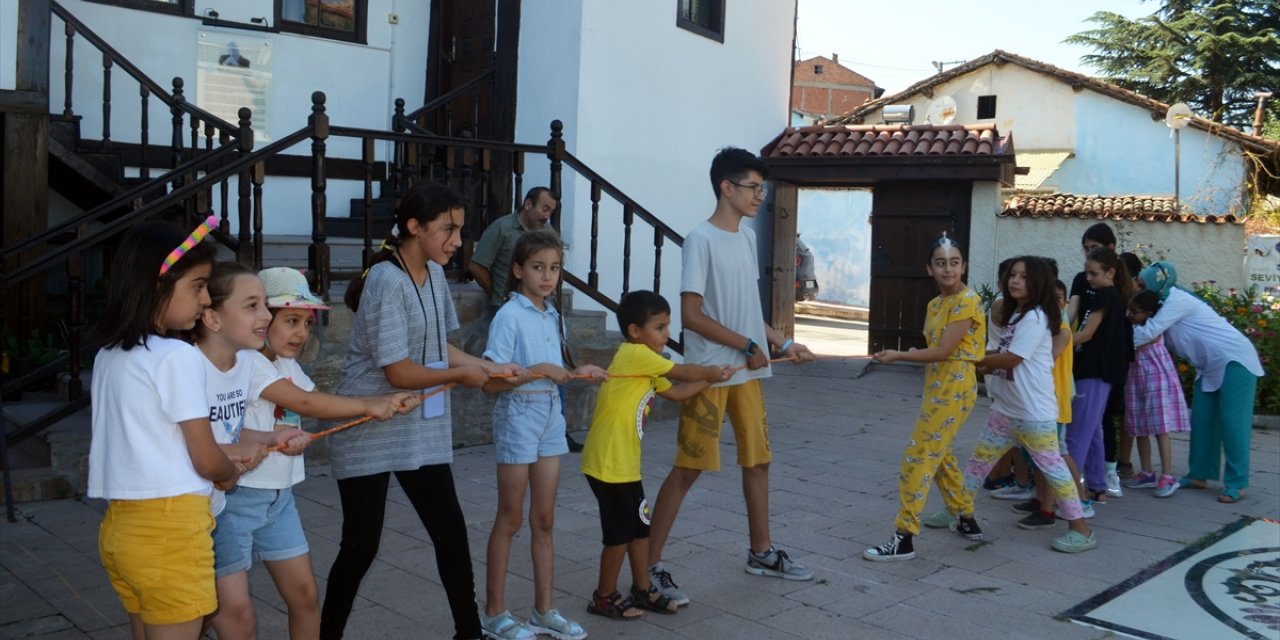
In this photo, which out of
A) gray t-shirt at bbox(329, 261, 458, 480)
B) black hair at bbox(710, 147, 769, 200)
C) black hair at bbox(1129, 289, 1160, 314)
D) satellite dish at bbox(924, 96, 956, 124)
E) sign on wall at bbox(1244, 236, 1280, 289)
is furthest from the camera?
satellite dish at bbox(924, 96, 956, 124)

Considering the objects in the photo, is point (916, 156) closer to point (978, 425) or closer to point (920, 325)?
point (920, 325)

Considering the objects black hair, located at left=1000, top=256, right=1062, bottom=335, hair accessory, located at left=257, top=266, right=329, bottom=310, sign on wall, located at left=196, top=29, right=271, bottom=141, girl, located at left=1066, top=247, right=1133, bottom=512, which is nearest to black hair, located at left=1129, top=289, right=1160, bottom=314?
girl, located at left=1066, top=247, right=1133, bottom=512

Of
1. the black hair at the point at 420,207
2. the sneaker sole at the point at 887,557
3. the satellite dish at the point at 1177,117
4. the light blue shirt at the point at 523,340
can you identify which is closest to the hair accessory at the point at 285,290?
the black hair at the point at 420,207

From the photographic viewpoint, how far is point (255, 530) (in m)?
3.30

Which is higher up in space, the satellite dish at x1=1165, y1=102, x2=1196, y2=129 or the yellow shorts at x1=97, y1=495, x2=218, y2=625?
the satellite dish at x1=1165, y1=102, x2=1196, y2=129

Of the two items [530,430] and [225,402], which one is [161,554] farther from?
[530,430]

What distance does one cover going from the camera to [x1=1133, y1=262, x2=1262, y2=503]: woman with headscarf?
22.7ft

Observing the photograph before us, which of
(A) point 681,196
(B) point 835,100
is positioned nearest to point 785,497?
(A) point 681,196

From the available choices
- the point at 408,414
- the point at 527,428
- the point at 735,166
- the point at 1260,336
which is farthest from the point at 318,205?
the point at 1260,336

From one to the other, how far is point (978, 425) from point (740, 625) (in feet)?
19.2

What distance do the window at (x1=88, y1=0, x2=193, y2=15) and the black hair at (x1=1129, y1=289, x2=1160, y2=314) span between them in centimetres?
803

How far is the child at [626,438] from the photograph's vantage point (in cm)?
417

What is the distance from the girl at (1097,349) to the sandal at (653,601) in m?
3.13

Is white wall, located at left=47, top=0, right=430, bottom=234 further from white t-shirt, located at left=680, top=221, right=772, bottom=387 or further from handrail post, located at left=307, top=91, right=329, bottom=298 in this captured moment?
white t-shirt, located at left=680, top=221, right=772, bottom=387
